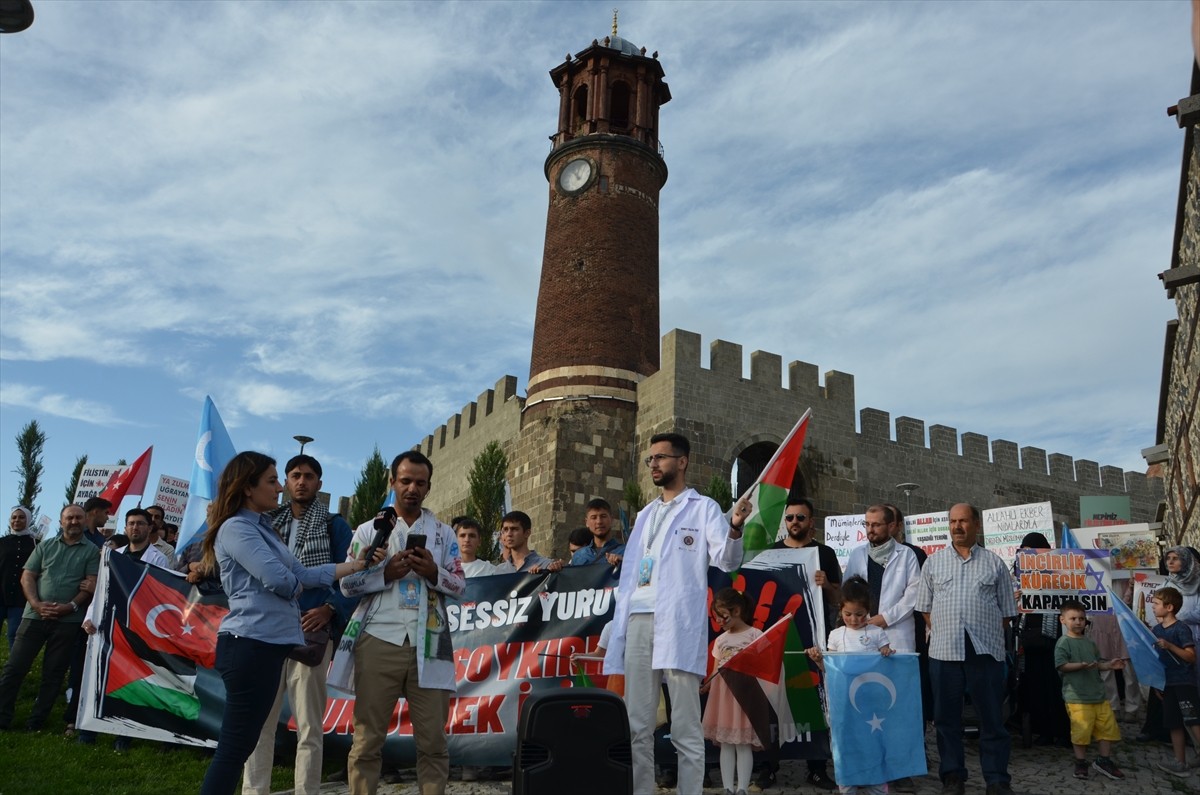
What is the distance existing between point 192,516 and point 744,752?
5241 mm

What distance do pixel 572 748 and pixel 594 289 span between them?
1875 cm

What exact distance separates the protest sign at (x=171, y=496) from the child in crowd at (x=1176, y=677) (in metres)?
15.0

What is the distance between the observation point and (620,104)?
81.5 feet

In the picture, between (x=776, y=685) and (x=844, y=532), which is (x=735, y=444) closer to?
(x=844, y=532)

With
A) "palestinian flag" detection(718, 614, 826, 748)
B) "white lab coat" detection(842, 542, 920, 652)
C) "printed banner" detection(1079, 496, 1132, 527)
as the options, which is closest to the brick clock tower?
"printed banner" detection(1079, 496, 1132, 527)

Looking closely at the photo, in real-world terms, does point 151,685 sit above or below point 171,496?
below

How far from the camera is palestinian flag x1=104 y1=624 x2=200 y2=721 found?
704cm

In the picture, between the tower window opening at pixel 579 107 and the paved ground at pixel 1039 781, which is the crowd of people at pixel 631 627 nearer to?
the paved ground at pixel 1039 781

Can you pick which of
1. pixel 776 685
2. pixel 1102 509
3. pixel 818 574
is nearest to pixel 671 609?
pixel 776 685

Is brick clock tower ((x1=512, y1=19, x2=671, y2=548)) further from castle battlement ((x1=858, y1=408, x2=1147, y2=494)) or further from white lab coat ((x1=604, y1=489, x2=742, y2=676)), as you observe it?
white lab coat ((x1=604, y1=489, x2=742, y2=676))

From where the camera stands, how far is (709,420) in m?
20.8

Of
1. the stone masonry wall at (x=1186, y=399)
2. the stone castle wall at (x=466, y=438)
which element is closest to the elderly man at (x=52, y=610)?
the stone masonry wall at (x=1186, y=399)

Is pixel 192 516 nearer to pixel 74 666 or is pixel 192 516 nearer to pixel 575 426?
pixel 74 666

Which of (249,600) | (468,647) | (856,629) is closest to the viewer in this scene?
(249,600)
